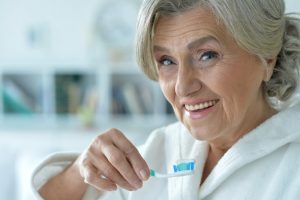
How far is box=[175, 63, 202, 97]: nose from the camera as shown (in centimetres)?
102

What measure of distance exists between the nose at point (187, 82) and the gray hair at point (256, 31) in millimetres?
115

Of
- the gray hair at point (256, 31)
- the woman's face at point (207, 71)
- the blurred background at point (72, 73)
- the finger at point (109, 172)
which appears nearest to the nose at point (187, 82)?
the woman's face at point (207, 71)

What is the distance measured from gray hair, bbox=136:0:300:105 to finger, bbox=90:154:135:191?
266mm

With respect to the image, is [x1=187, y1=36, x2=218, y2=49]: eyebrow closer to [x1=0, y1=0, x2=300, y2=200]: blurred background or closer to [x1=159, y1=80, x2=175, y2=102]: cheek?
[x1=159, y1=80, x2=175, y2=102]: cheek

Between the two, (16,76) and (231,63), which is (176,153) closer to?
(231,63)

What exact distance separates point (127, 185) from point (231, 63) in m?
0.37

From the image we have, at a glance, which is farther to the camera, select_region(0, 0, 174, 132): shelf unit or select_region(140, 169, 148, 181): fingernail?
select_region(0, 0, 174, 132): shelf unit

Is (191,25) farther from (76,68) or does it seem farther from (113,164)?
(76,68)

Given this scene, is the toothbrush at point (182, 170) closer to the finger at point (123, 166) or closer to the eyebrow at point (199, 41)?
the finger at point (123, 166)

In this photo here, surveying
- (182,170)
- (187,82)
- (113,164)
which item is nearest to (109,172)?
(113,164)

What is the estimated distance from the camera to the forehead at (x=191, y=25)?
99 cm

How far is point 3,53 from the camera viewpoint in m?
4.00

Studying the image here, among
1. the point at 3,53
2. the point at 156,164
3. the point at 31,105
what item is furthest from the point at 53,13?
the point at 156,164

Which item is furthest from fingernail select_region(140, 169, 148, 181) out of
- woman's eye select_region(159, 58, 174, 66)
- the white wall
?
the white wall
